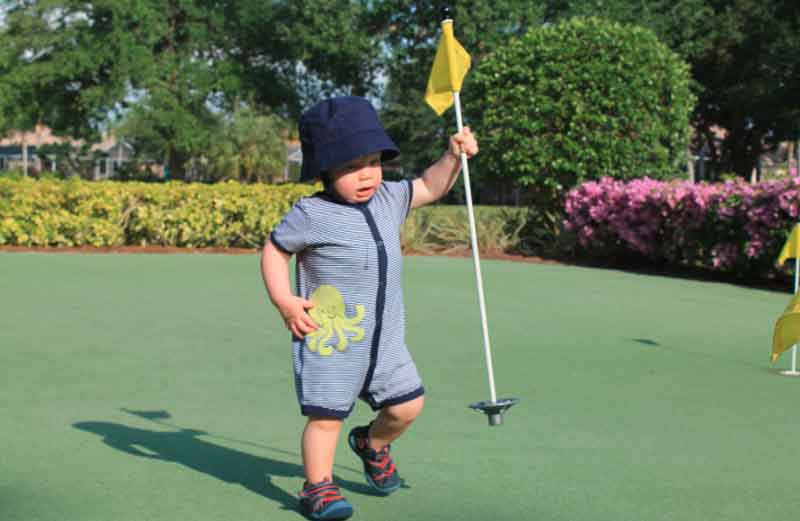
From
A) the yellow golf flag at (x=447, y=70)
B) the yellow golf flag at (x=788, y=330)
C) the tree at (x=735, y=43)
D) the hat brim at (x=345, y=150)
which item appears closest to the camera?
the yellow golf flag at (x=788, y=330)

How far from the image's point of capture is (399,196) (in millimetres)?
4023

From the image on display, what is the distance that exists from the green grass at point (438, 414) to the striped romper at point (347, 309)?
1.67 feet

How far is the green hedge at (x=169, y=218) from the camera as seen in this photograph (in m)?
16.5

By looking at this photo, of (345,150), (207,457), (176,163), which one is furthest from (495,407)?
(176,163)

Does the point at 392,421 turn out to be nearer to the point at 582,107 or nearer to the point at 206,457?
the point at 206,457

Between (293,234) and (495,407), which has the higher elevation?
(293,234)

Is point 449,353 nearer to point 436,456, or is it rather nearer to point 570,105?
point 436,456

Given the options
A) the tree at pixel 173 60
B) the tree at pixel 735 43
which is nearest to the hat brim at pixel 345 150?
the tree at pixel 173 60

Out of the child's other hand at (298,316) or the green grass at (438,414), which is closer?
the child's other hand at (298,316)

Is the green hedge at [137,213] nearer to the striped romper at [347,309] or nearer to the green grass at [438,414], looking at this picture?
the green grass at [438,414]

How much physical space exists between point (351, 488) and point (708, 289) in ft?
29.3

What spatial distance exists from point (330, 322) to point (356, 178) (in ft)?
1.80

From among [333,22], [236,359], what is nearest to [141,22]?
[333,22]

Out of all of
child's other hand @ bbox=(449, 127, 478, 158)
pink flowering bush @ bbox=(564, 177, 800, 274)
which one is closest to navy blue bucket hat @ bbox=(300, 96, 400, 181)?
child's other hand @ bbox=(449, 127, 478, 158)
